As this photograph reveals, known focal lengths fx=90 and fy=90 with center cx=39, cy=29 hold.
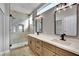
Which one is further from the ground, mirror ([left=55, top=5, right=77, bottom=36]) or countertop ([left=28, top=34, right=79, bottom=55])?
mirror ([left=55, top=5, right=77, bottom=36])

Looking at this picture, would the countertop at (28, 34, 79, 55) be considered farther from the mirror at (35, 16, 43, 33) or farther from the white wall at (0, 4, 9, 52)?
the white wall at (0, 4, 9, 52)

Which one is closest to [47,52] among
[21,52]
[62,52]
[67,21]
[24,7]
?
[62,52]

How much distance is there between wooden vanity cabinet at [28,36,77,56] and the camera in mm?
1255

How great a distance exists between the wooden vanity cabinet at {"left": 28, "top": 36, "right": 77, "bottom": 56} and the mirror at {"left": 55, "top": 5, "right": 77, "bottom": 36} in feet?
1.22

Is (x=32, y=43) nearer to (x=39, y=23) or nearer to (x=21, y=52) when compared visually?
(x=21, y=52)

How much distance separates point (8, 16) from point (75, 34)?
1.12m

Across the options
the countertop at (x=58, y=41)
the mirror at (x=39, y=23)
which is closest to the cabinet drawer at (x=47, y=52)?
the countertop at (x=58, y=41)

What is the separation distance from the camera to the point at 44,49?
4.65 feet

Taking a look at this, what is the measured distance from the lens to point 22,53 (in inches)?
54.2

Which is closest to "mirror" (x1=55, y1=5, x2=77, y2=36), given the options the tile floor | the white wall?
the tile floor

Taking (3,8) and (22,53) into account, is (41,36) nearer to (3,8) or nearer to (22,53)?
(22,53)

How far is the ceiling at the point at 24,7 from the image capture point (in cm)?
133

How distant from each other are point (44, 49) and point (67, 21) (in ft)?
2.10

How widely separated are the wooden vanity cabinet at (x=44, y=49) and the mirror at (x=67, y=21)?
0.37m
